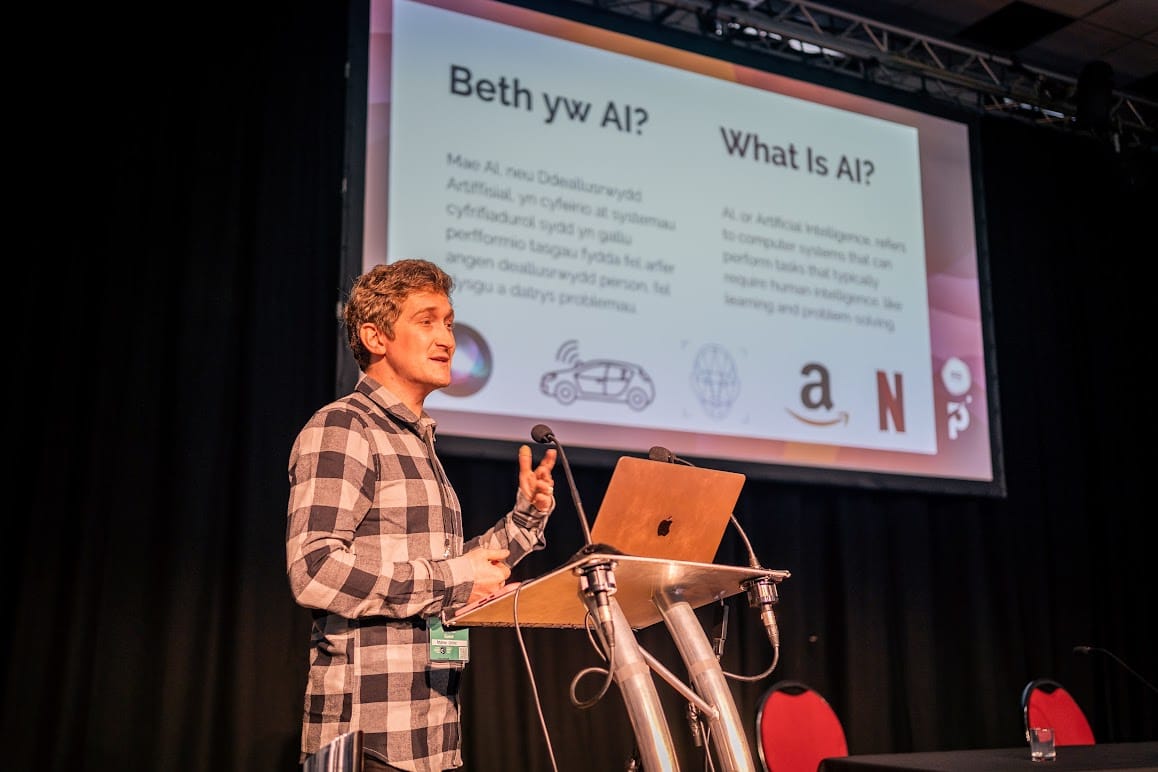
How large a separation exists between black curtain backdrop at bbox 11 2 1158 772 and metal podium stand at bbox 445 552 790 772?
112cm

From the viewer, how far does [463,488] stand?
388 cm

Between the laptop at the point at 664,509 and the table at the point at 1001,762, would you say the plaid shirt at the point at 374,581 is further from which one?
the table at the point at 1001,762

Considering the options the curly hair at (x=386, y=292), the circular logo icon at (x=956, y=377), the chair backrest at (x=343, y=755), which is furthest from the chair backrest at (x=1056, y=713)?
the chair backrest at (x=343, y=755)

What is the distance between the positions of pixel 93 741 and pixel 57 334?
1219 millimetres

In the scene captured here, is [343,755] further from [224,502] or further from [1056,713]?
[1056,713]

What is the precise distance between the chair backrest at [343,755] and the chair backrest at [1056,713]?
2.59 metres

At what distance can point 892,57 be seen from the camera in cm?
489

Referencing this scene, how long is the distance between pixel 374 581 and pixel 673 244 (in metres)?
2.66

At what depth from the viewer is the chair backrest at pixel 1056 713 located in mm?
3420

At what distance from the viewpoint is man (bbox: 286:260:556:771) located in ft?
5.65

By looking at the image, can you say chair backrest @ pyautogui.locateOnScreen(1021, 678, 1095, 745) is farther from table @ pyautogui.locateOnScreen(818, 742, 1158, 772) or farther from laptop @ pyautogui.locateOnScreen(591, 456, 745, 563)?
laptop @ pyautogui.locateOnScreen(591, 456, 745, 563)

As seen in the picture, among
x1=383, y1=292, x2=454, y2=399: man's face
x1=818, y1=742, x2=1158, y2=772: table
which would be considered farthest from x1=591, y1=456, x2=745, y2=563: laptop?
x1=818, y1=742, x2=1158, y2=772: table

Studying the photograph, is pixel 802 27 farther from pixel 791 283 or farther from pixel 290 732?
pixel 290 732

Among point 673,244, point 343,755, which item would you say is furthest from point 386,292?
point 673,244
